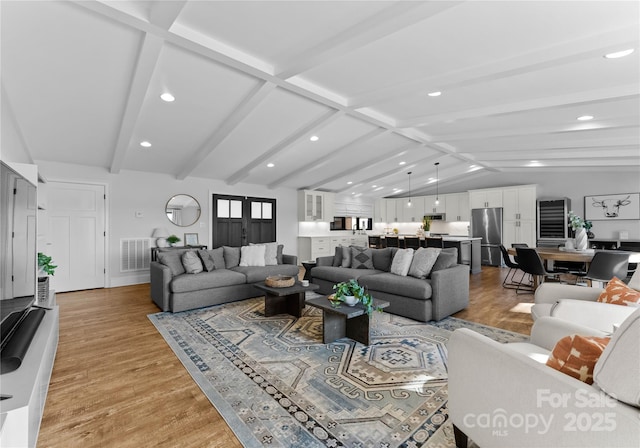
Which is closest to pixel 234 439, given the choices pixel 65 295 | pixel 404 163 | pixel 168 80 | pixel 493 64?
pixel 168 80

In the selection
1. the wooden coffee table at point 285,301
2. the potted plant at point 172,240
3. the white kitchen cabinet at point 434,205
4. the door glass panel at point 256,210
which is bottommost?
the wooden coffee table at point 285,301

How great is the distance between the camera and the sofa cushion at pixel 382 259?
471 centimetres

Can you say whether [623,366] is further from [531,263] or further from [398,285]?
[531,263]

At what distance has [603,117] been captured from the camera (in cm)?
415

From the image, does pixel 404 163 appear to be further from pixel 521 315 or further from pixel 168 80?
pixel 168 80

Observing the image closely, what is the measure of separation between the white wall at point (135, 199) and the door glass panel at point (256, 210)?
87cm

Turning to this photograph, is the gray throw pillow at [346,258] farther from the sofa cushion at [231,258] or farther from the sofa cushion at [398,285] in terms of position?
the sofa cushion at [231,258]

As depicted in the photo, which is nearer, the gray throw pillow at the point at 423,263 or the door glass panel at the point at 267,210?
the gray throw pillow at the point at 423,263

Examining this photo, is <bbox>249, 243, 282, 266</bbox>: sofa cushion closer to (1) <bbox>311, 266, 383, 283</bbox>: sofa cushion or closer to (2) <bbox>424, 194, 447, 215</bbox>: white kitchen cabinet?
(1) <bbox>311, 266, 383, 283</bbox>: sofa cushion

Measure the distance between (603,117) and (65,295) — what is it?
8.57 metres

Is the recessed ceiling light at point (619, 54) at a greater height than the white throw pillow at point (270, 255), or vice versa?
the recessed ceiling light at point (619, 54)

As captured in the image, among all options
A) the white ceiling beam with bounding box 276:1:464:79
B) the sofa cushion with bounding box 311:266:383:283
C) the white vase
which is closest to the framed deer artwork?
the white vase

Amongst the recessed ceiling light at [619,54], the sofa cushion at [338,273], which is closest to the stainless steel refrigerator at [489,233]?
the sofa cushion at [338,273]

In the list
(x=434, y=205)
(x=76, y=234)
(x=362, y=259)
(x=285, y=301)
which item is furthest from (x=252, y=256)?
(x=434, y=205)
